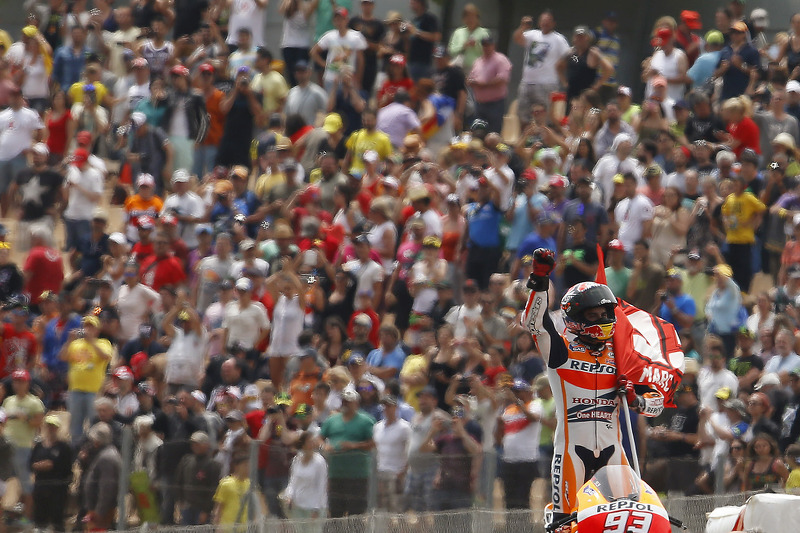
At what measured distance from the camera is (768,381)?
1221cm

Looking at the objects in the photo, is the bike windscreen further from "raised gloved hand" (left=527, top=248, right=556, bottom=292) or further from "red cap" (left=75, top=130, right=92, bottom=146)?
"red cap" (left=75, top=130, right=92, bottom=146)

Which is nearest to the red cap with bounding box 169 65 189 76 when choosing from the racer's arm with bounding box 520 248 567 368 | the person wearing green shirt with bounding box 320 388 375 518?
the person wearing green shirt with bounding box 320 388 375 518

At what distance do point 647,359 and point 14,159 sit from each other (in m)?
11.4

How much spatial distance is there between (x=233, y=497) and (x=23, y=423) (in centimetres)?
246

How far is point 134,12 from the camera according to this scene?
2055 centimetres

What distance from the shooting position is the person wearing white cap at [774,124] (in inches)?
632

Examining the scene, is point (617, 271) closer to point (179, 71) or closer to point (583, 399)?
point (583, 399)

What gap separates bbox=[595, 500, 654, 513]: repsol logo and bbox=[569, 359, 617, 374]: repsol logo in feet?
4.50

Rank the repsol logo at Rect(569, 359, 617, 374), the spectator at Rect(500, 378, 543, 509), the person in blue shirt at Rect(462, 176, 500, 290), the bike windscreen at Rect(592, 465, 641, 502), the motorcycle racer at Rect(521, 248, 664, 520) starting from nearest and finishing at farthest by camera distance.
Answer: the bike windscreen at Rect(592, 465, 641, 502) < the motorcycle racer at Rect(521, 248, 664, 520) < the repsol logo at Rect(569, 359, 617, 374) < the spectator at Rect(500, 378, 543, 509) < the person in blue shirt at Rect(462, 176, 500, 290)

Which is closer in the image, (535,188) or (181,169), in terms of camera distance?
(535,188)

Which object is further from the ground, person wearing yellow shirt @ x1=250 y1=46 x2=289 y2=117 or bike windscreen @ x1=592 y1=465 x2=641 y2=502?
person wearing yellow shirt @ x1=250 y1=46 x2=289 y2=117

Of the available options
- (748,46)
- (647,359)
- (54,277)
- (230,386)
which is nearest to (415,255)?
(230,386)

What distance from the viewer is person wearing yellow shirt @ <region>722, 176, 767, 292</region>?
578 inches

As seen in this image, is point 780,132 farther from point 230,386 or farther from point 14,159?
point 14,159
